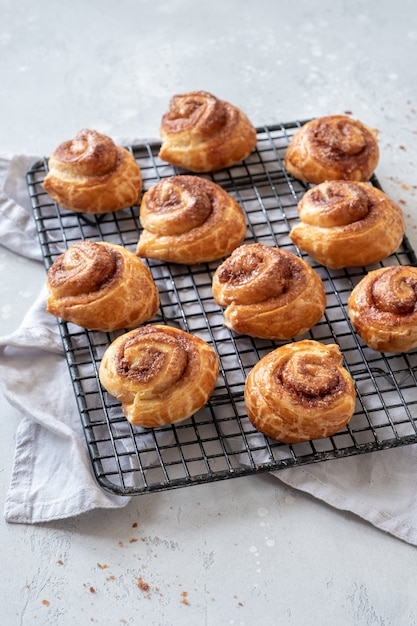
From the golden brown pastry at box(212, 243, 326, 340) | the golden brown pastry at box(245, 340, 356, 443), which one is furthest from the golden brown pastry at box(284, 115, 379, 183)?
the golden brown pastry at box(245, 340, 356, 443)

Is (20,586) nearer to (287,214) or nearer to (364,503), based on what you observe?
(364,503)

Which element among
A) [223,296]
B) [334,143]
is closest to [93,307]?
[223,296]

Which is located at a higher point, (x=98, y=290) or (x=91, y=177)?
(x=91, y=177)

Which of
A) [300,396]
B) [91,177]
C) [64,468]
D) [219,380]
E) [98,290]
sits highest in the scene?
[91,177]

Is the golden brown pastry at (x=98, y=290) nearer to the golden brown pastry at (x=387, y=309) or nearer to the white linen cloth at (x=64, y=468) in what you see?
the white linen cloth at (x=64, y=468)

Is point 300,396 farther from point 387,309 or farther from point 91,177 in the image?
point 91,177

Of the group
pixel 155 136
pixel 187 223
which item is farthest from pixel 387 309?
pixel 155 136

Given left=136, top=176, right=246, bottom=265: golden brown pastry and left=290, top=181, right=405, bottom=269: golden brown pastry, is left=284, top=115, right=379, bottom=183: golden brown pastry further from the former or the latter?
left=136, top=176, right=246, bottom=265: golden brown pastry
